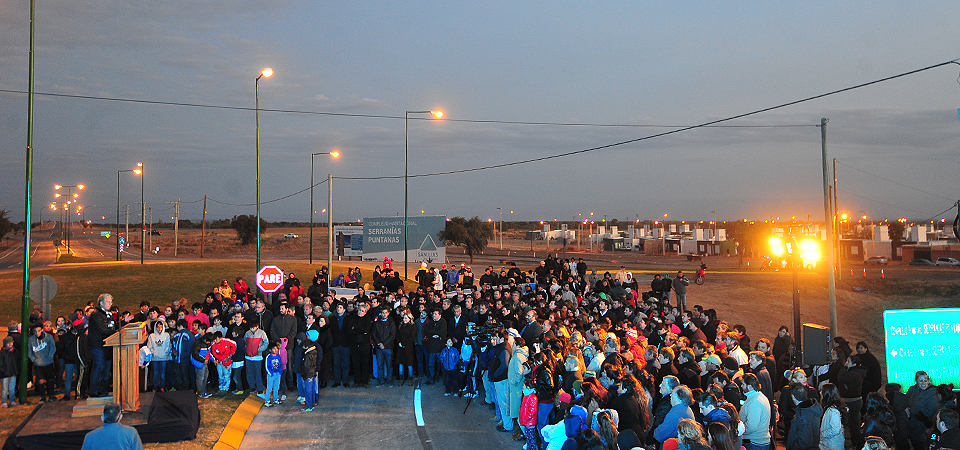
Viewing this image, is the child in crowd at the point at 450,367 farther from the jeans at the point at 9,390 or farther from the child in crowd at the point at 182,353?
the jeans at the point at 9,390

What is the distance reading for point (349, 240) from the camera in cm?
4891

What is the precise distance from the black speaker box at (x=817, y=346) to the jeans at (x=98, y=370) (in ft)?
43.8

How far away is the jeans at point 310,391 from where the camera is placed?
11359 mm

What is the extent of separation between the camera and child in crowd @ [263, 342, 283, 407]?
11.4m

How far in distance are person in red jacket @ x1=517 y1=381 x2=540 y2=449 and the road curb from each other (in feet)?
14.9

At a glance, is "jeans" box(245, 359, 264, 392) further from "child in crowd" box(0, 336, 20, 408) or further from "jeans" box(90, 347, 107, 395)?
"child in crowd" box(0, 336, 20, 408)

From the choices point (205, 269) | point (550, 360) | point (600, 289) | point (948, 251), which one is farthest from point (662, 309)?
point (948, 251)

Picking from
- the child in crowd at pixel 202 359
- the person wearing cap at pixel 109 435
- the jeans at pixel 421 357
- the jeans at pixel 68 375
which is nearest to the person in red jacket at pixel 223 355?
the child in crowd at pixel 202 359

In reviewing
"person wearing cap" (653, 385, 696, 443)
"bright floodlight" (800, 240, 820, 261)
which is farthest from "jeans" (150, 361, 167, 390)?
"bright floodlight" (800, 240, 820, 261)

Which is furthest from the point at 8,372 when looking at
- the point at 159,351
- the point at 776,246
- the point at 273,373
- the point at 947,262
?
the point at 947,262

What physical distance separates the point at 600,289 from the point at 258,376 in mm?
11380

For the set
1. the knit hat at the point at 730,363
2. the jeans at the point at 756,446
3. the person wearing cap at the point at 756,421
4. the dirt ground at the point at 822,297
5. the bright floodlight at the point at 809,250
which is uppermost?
the bright floodlight at the point at 809,250

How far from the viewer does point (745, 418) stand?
6.91m

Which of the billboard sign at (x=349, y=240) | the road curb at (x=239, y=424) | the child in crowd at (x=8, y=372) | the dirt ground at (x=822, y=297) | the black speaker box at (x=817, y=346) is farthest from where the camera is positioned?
the billboard sign at (x=349, y=240)
